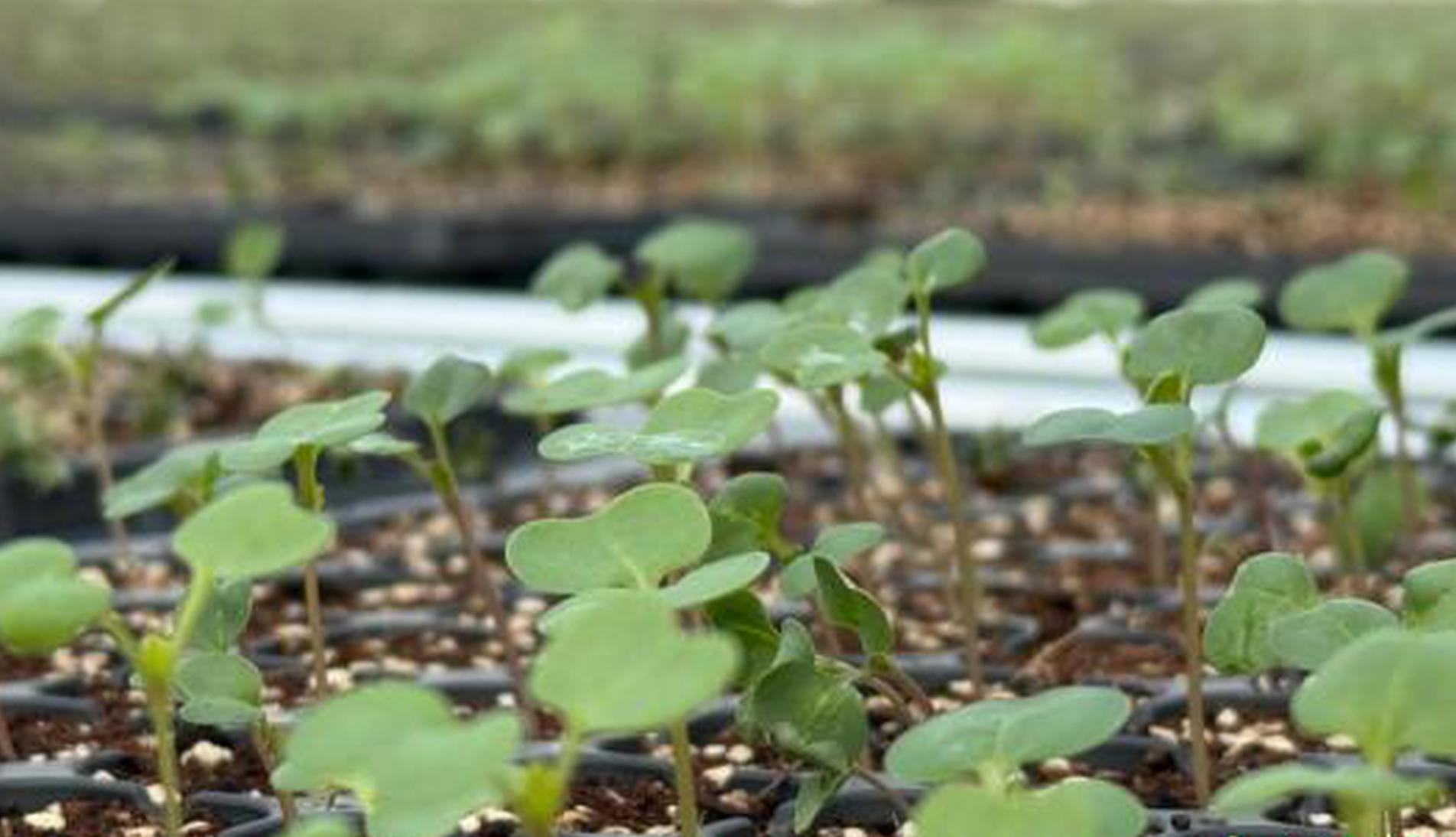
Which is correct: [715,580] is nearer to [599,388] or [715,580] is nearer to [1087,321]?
[599,388]

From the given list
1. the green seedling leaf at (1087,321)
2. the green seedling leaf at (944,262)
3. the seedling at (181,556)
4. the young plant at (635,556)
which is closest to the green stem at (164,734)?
the seedling at (181,556)

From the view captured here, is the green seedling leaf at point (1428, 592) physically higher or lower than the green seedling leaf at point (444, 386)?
lower

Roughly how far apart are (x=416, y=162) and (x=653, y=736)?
16.3ft

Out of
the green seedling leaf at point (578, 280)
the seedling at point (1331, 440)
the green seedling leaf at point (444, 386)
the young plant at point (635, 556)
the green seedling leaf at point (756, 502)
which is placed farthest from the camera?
the green seedling leaf at point (578, 280)

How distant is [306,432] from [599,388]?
0.25 meters

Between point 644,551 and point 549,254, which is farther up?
point 644,551

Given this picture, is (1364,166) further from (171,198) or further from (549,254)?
(171,198)

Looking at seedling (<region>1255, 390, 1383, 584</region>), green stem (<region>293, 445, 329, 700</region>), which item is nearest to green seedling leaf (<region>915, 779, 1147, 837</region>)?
green stem (<region>293, 445, 329, 700</region>)

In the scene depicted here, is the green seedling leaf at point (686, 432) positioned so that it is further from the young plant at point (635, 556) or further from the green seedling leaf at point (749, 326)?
the green seedling leaf at point (749, 326)

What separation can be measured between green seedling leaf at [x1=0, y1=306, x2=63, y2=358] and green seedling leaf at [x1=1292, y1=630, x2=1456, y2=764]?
38.7 inches

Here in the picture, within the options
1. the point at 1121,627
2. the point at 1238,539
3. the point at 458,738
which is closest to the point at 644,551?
the point at 458,738

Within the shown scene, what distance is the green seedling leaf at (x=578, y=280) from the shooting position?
6.48ft

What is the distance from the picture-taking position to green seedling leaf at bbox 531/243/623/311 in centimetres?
198

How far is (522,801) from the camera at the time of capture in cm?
90
